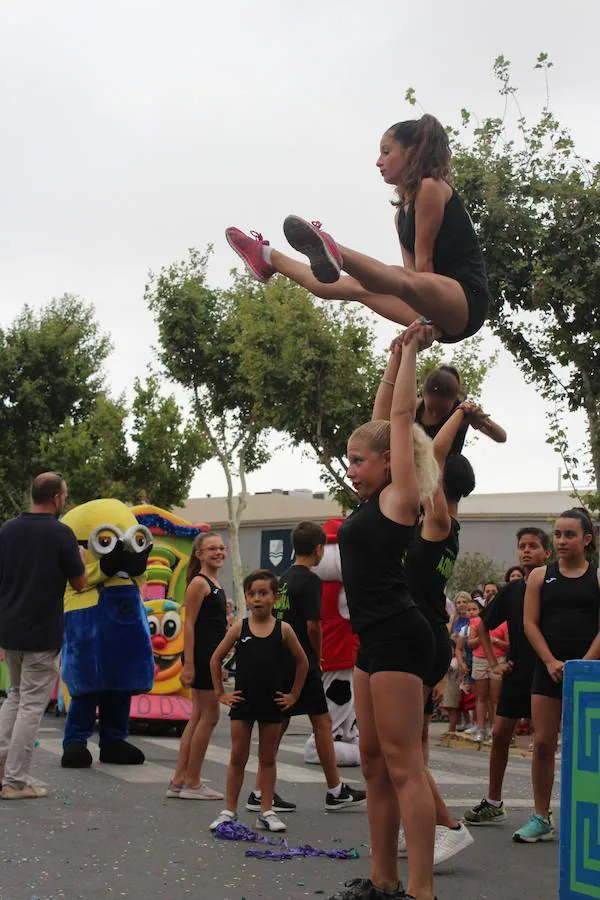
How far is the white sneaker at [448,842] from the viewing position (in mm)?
6254

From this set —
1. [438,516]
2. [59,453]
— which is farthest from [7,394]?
[438,516]

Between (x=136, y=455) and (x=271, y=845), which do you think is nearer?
(x=271, y=845)

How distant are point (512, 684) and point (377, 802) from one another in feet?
9.89

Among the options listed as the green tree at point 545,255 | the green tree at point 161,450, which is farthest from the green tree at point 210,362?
the green tree at point 545,255

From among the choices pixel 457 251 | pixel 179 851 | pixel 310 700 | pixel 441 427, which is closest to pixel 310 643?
pixel 310 700

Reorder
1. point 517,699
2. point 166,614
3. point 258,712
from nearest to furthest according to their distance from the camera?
point 258,712 < point 517,699 < point 166,614

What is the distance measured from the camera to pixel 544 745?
741 cm

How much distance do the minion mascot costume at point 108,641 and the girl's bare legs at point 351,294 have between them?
5817 mm

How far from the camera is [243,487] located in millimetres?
38156

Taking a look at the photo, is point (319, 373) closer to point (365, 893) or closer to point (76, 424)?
point (76, 424)

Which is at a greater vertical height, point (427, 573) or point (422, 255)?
point (422, 255)

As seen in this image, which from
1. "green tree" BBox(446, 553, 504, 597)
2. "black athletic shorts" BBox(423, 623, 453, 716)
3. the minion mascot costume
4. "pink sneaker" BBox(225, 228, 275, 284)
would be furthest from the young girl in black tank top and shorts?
"green tree" BBox(446, 553, 504, 597)

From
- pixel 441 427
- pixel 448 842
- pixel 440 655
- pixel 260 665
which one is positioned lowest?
pixel 448 842

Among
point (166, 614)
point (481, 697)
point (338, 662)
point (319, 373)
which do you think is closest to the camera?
point (338, 662)
